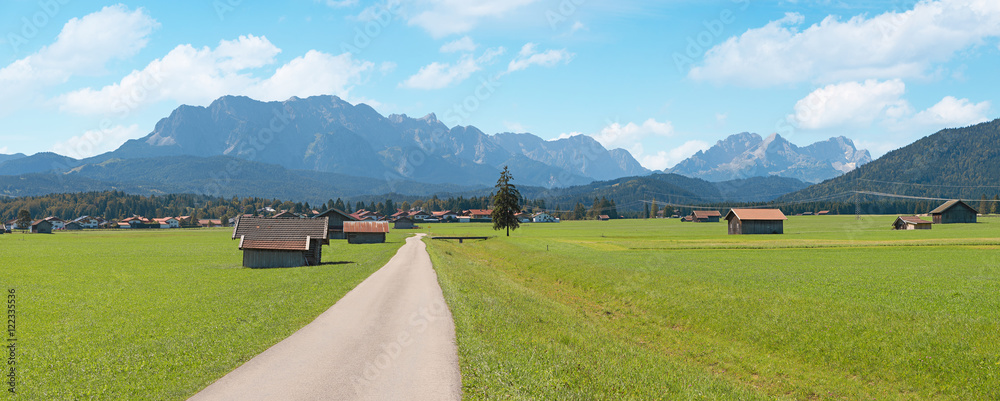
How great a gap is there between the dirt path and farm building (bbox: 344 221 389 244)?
6970 cm

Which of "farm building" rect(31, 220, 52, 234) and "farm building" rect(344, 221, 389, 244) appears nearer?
"farm building" rect(344, 221, 389, 244)

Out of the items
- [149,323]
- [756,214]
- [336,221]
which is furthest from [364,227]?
[756,214]

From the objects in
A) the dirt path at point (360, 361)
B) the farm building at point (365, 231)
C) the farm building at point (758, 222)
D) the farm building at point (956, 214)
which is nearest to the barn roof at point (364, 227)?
the farm building at point (365, 231)

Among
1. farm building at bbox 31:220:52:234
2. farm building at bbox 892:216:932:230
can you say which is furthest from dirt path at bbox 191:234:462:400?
farm building at bbox 31:220:52:234

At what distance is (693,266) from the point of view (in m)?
39.9

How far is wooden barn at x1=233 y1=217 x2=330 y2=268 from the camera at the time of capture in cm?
4862

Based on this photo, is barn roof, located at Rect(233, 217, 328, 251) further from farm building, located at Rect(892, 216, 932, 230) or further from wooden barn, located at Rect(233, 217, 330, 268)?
farm building, located at Rect(892, 216, 932, 230)

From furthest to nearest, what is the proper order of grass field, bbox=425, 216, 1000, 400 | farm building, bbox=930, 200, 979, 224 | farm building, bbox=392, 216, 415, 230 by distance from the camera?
farm building, bbox=392, 216, 415, 230 < farm building, bbox=930, 200, 979, 224 < grass field, bbox=425, 216, 1000, 400

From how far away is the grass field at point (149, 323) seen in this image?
13.1m

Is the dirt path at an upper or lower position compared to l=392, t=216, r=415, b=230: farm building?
lower

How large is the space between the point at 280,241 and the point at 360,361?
38.9 metres

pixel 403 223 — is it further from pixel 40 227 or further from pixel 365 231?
pixel 40 227

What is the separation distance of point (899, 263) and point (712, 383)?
34.3 metres

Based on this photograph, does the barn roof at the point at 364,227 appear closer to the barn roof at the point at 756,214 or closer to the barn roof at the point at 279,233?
the barn roof at the point at 279,233
